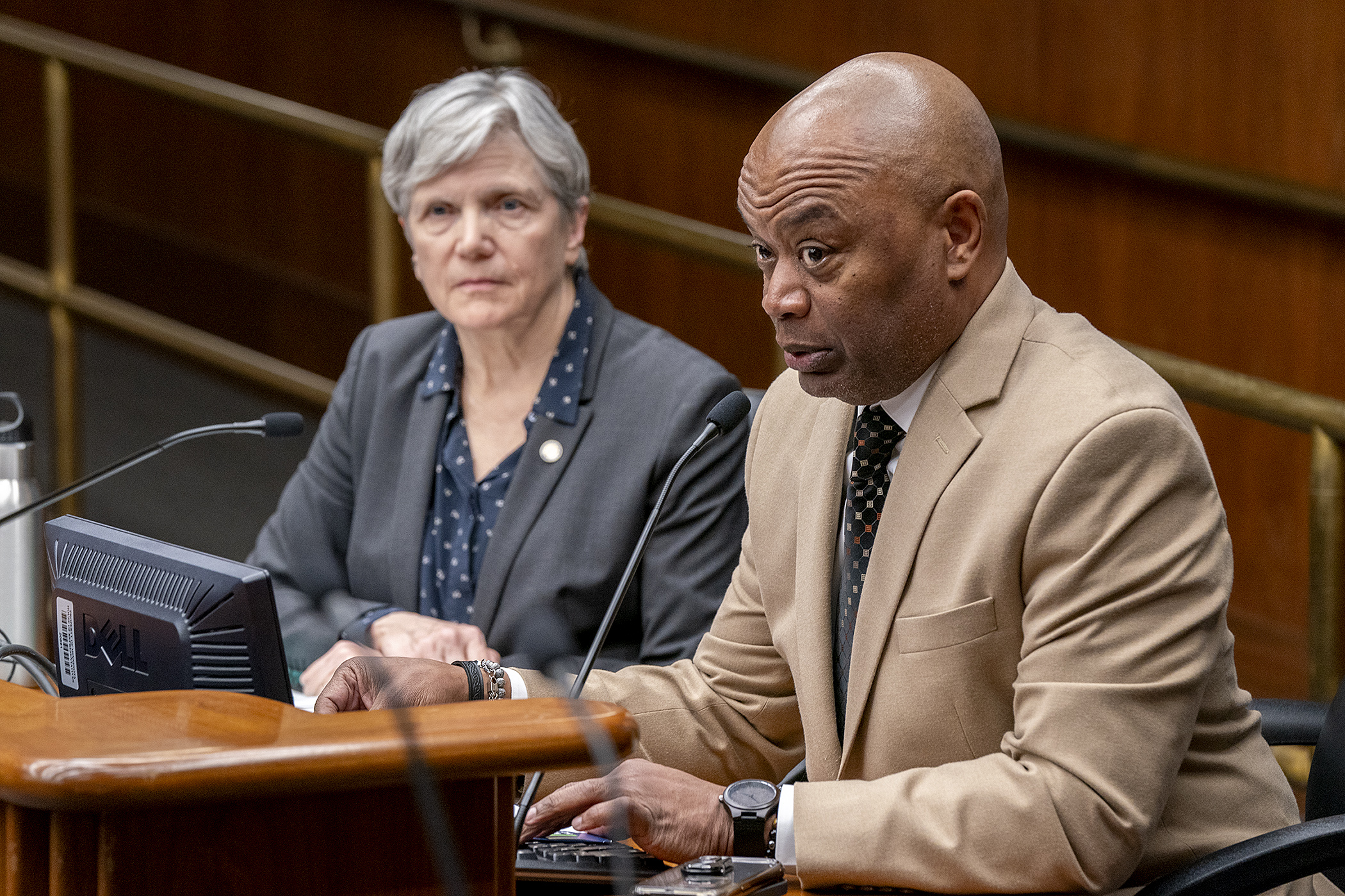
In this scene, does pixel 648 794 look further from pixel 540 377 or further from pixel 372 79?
pixel 372 79

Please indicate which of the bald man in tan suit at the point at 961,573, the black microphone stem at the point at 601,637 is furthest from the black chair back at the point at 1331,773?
the black microphone stem at the point at 601,637

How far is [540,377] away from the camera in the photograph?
8.07ft

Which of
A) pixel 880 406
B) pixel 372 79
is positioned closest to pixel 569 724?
pixel 880 406

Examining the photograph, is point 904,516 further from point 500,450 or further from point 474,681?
point 500,450

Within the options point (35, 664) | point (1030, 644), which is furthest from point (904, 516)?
point (35, 664)

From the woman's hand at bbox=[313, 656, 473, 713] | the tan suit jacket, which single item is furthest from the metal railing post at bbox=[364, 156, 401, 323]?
the tan suit jacket

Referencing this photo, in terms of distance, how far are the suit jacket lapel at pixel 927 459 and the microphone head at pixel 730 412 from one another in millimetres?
206

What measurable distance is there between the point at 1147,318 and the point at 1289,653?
0.82 metres

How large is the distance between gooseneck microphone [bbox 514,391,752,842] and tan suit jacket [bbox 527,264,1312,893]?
9 centimetres

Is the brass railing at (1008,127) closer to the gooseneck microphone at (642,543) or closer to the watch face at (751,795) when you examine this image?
the gooseneck microphone at (642,543)

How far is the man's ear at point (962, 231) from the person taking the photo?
1485 millimetres

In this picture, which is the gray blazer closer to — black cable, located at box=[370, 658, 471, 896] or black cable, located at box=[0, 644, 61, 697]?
black cable, located at box=[0, 644, 61, 697]

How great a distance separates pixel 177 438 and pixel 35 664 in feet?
1.11

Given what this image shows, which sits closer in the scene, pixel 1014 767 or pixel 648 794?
pixel 1014 767
